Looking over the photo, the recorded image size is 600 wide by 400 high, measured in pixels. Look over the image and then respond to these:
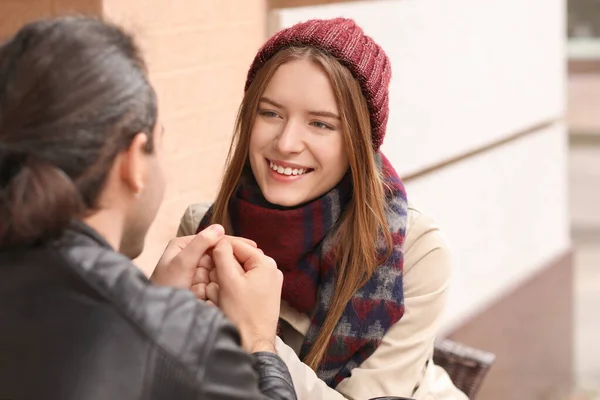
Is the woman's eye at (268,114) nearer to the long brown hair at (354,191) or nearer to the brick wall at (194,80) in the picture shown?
the long brown hair at (354,191)

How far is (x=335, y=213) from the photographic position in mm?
2424

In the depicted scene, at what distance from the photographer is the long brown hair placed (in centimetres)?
233

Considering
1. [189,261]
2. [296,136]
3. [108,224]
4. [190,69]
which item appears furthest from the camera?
[190,69]

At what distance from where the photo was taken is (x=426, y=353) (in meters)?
2.52

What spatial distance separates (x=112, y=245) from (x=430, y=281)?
3.47 feet

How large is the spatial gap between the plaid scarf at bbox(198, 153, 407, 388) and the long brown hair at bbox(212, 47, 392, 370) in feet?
0.07

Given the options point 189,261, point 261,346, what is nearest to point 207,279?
point 189,261

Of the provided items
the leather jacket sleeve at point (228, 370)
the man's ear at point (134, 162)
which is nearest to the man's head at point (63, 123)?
the man's ear at point (134, 162)

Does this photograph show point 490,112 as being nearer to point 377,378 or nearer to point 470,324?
point 470,324

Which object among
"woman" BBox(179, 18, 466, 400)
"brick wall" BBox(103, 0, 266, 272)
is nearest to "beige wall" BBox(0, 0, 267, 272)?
"brick wall" BBox(103, 0, 266, 272)

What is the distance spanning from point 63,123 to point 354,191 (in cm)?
102

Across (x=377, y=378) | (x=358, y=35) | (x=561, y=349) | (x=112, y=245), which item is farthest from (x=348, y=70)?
(x=561, y=349)

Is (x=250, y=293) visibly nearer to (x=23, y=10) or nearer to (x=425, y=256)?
(x=425, y=256)

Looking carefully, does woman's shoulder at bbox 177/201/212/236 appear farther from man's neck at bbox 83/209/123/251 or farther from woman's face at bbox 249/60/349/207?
man's neck at bbox 83/209/123/251
